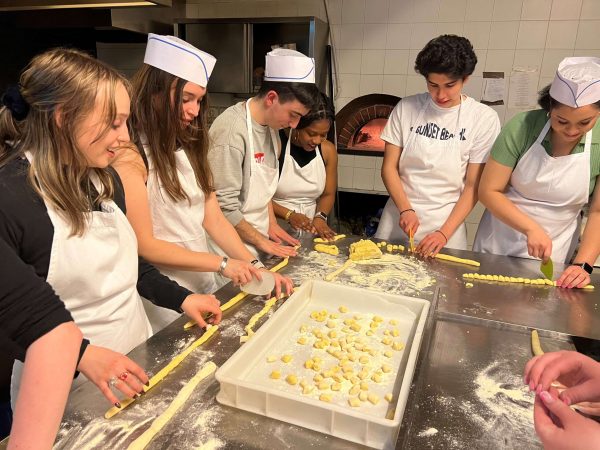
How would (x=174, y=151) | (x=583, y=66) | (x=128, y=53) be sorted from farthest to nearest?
(x=128, y=53) < (x=583, y=66) < (x=174, y=151)

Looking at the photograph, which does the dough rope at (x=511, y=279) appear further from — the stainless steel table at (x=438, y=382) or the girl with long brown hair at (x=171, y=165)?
the girl with long brown hair at (x=171, y=165)

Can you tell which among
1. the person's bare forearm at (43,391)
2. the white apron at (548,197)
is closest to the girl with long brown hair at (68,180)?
the person's bare forearm at (43,391)

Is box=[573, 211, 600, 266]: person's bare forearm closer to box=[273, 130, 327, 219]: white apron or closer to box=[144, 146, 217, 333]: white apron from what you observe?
box=[273, 130, 327, 219]: white apron

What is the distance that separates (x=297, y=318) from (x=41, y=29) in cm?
390

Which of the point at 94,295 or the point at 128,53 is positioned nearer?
the point at 94,295

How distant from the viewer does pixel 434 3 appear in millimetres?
3656

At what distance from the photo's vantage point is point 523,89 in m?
3.61

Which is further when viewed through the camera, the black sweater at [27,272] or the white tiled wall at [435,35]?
the white tiled wall at [435,35]

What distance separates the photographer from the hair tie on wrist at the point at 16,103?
99cm

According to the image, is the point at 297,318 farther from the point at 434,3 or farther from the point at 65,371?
the point at 434,3

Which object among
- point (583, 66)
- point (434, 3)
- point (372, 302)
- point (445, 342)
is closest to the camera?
point (445, 342)

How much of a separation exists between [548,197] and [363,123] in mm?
2275

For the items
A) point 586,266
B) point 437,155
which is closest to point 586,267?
point 586,266

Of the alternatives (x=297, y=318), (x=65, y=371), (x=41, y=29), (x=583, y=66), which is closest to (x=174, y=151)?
(x=297, y=318)
